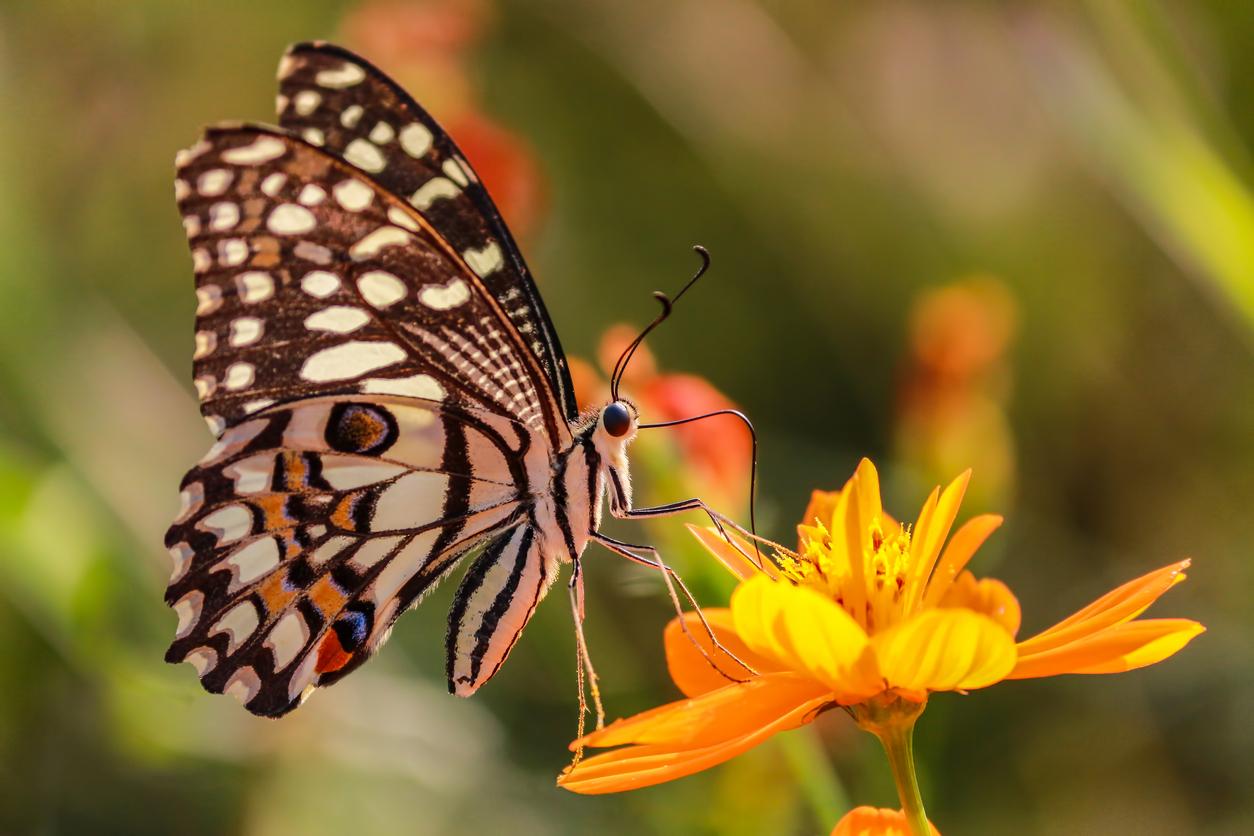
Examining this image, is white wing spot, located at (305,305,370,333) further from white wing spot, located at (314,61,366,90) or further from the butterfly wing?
white wing spot, located at (314,61,366,90)

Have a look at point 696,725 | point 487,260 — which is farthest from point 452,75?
point 696,725

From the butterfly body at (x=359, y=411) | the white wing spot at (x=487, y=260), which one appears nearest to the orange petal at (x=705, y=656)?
the butterfly body at (x=359, y=411)

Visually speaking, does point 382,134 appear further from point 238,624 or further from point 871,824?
point 871,824

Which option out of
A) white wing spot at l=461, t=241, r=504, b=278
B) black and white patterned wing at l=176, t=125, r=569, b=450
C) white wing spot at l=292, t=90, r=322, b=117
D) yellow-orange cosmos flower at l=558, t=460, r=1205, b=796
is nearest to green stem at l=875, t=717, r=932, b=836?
yellow-orange cosmos flower at l=558, t=460, r=1205, b=796

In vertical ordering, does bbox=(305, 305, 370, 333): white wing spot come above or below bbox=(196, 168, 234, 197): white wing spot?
below

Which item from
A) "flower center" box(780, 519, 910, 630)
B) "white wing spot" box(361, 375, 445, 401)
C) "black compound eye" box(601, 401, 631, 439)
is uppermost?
"white wing spot" box(361, 375, 445, 401)

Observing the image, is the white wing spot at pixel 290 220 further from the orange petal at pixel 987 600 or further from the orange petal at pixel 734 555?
the orange petal at pixel 987 600

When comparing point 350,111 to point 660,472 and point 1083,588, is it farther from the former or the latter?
point 1083,588
